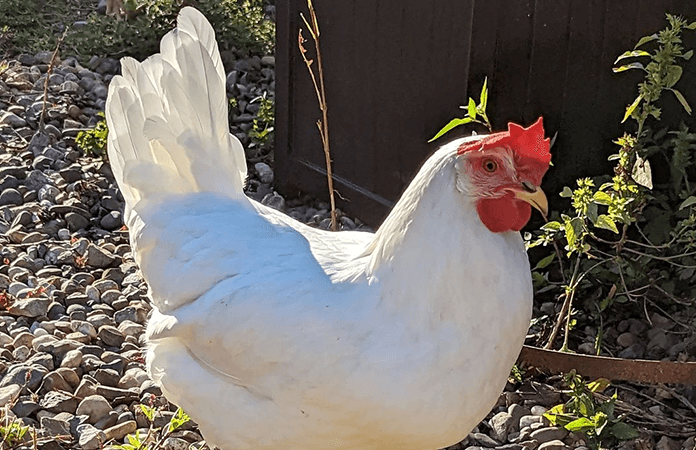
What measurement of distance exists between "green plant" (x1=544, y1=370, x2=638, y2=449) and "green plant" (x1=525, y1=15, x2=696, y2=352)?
0.86 feet

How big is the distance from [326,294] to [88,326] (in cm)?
194

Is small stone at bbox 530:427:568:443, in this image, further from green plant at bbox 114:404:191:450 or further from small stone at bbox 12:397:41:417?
small stone at bbox 12:397:41:417

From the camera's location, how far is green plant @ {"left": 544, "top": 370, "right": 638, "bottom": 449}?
10.9ft

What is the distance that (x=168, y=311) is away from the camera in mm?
2980

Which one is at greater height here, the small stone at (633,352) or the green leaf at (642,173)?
the green leaf at (642,173)

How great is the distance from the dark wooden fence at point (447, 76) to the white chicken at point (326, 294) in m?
1.37

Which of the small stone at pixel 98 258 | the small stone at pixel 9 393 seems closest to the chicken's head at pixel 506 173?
the small stone at pixel 9 393

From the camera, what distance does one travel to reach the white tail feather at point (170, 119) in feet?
10.4

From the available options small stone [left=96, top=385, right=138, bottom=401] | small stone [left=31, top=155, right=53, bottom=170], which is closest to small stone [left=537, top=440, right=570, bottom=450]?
small stone [left=96, top=385, right=138, bottom=401]

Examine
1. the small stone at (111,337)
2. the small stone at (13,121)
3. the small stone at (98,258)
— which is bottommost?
the small stone at (111,337)

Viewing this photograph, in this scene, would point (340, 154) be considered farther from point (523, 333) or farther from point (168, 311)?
point (523, 333)

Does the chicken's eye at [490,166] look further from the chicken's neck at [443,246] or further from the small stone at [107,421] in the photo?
the small stone at [107,421]

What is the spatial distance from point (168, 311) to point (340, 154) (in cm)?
251

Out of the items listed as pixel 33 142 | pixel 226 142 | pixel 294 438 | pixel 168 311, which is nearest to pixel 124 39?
pixel 33 142
